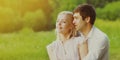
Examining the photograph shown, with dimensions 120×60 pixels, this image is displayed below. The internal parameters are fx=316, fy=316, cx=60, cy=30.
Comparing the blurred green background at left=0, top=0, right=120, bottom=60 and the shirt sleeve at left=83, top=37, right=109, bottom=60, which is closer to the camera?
the shirt sleeve at left=83, top=37, right=109, bottom=60

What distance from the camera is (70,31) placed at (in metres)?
1.84

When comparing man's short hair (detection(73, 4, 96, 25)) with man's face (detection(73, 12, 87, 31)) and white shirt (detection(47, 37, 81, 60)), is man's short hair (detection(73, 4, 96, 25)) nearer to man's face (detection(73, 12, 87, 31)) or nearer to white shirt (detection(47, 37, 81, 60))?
man's face (detection(73, 12, 87, 31))

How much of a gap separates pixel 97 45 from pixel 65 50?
21cm

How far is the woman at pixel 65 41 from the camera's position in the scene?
1821mm

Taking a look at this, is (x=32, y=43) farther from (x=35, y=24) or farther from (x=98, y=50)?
(x=98, y=50)

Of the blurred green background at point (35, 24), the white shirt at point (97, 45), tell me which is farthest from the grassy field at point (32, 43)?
the white shirt at point (97, 45)

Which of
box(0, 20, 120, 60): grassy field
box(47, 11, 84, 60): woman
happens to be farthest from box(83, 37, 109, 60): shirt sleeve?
box(0, 20, 120, 60): grassy field

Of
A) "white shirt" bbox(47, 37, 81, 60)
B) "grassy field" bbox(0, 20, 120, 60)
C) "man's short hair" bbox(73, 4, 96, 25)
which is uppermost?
"man's short hair" bbox(73, 4, 96, 25)

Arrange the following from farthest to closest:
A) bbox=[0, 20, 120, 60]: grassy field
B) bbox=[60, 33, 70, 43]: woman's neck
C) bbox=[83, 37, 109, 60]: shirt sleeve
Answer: bbox=[0, 20, 120, 60]: grassy field, bbox=[60, 33, 70, 43]: woman's neck, bbox=[83, 37, 109, 60]: shirt sleeve

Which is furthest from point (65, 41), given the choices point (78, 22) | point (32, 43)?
point (32, 43)

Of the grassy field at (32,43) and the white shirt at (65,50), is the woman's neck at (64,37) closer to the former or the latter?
the white shirt at (65,50)

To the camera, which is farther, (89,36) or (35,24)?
(35,24)

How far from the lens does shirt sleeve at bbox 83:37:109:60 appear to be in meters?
1.73

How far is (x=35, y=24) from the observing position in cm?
229
